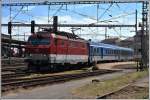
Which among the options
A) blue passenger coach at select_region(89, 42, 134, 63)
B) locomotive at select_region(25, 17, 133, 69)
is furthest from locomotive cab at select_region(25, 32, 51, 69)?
blue passenger coach at select_region(89, 42, 134, 63)

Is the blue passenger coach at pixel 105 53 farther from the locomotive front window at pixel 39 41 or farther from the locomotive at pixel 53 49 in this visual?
the locomotive front window at pixel 39 41

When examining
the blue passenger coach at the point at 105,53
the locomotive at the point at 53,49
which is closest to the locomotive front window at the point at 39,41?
the locomotive at the point at 53,49

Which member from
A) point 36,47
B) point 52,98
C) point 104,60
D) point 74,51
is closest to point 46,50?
point 36,47

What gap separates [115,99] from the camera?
12.6 meters

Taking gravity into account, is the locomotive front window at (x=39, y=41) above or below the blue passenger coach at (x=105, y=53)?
above

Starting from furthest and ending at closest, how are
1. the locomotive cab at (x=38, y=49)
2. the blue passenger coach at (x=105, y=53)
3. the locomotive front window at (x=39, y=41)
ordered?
the blue passenger coach at (x=105, y=53) → the locomotive front window at (x=39, y=41) → the locomotive cab at (x=38, y=49)

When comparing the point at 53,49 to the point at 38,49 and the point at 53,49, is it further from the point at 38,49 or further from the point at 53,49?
the point at 38,49

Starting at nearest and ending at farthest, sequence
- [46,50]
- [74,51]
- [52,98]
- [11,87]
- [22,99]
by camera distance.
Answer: [22,99] < [52,98] < [11,87] < [46,50] < [74,51]

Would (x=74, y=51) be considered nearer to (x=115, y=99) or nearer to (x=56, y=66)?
(x=56, y=66)

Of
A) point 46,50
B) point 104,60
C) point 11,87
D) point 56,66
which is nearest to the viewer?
point 11,87

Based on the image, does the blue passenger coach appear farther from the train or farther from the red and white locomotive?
the red and white locomotive

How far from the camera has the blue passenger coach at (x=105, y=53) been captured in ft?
130

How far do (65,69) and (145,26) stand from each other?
29.7 ft

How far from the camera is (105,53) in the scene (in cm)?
4612
